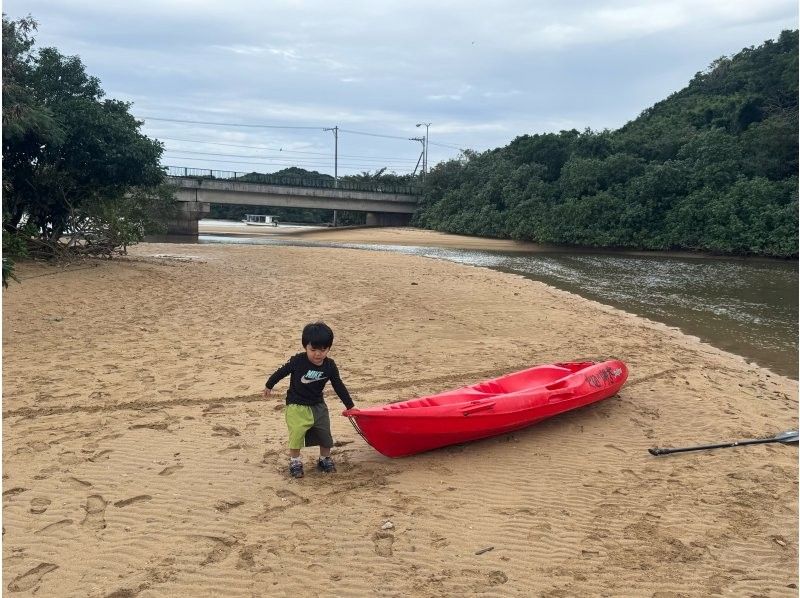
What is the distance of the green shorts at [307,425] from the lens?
485 centimetres

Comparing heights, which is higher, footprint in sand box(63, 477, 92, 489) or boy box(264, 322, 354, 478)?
boy box(264, 322, 354, 478)

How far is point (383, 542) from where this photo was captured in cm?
397

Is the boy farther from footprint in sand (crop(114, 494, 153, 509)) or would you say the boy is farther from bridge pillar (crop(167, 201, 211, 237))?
bridge pillar (crop(167, 201, 211, 237))

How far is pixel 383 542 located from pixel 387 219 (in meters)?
62.5

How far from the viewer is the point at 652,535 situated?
422 cm

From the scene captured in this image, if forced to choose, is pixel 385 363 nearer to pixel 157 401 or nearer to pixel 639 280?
pixel 157 401

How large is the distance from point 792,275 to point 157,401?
1109 inches

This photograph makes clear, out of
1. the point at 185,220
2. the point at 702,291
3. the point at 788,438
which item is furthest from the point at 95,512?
the point at 185,220

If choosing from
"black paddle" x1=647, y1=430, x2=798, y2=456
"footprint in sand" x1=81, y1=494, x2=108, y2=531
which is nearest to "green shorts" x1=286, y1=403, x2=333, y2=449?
"footprint in sand" x1=81, y1=494, x2=108, y2=531

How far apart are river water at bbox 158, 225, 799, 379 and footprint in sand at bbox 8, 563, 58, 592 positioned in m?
10.0

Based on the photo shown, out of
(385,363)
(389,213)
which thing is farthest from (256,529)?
(389,213)

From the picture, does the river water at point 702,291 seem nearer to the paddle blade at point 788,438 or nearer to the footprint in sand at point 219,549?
the paddle blade at point 788,438

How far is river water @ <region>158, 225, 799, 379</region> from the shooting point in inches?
476

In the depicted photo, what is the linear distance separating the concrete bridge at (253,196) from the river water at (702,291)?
22.9 m
